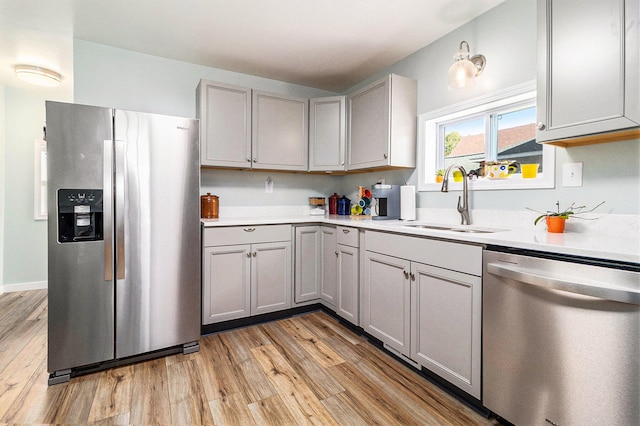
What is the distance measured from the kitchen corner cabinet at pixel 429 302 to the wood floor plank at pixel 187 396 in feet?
3.99

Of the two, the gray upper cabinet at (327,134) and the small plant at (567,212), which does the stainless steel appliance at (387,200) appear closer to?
the gray upper cabinet at (327,134)

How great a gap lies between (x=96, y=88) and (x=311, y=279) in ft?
8.48

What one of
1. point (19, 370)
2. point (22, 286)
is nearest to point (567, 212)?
point (19, 370)

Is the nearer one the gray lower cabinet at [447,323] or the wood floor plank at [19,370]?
the gray lower cabinet at [447,323]

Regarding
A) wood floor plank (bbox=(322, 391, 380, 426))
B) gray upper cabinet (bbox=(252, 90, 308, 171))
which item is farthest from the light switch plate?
gray upper cabinet (bbox=(252, 90, 308, 171))

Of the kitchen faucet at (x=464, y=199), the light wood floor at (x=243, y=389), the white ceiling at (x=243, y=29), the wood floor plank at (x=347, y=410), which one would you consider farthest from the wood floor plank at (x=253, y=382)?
the white ceiling at (x=243, y=29)

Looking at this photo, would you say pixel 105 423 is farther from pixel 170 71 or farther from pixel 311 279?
pixel 170 71

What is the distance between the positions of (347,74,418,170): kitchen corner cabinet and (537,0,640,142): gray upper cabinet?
1166 mm

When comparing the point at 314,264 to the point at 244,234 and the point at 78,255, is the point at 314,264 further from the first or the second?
the point at 78,255

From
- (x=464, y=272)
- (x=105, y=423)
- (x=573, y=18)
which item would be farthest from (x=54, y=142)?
(x=573, y=18)

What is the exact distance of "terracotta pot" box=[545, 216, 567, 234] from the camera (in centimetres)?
164

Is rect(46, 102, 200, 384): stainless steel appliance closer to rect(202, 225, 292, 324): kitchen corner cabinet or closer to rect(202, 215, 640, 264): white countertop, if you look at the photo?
rect(202, 225, 292, 324): kitchen corner cabinet

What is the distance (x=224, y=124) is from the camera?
290cm

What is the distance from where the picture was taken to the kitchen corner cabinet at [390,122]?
2.65 meters
